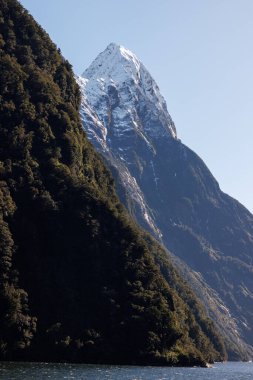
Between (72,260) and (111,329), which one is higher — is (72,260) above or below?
above

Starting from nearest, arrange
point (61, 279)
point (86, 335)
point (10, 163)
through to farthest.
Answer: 1. point (86, 335)
2. point (61, 279)
3. point (10, 163)

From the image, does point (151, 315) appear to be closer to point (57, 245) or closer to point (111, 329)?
point (111, 329)

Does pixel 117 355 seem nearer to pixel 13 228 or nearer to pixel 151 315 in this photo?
pixel 151 315

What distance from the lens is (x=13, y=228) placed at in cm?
16762

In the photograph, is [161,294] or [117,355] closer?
[117,355]

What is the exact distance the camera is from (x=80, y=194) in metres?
182

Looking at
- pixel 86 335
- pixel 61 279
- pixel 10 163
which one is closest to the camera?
pixel 86 335

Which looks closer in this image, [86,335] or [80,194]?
[86,335]

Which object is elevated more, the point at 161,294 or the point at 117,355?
the point at 161,294

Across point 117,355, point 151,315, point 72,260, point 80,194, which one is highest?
point 80,194

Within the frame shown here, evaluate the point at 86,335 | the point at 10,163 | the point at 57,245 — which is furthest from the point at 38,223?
the point at 86,335

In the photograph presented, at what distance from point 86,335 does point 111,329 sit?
732 centimetres

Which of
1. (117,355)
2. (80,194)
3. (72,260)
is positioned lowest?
(117,355)

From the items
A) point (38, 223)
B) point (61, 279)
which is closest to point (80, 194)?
point (38, 223)
